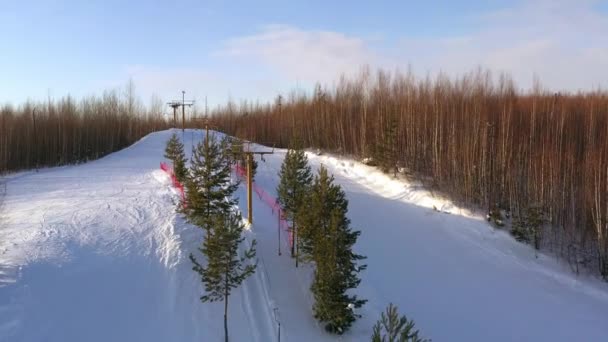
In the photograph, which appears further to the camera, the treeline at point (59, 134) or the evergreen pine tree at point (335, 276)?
the treeline at point (59, 134)

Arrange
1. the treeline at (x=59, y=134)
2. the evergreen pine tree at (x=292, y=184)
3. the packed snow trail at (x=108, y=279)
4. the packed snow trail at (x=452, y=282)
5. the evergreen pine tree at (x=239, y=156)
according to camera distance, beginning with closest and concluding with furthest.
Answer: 1. the packed snow trail at (x=108, y=279)
2. the packed snow trail at (x=452, y=282)
3. the evergreen pine tree at (x=292, y=184)
4. the evergreen pine tree at (x=239, y=156)
5. the treeline at (x=59, y=134)

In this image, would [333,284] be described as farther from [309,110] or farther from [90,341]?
[309,110]

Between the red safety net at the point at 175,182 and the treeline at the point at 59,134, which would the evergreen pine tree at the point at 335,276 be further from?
the treeline at the point at 59,134

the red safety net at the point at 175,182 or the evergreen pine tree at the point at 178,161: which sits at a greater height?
the evergreen pine tree at the point at 178,161

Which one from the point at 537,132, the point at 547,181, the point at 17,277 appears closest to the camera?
the point at 17,277

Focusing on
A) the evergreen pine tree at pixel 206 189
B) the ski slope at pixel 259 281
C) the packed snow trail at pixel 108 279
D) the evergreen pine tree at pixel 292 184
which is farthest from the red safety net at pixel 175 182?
the evergreen pine tree at pixel 292 184

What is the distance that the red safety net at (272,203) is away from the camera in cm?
1595

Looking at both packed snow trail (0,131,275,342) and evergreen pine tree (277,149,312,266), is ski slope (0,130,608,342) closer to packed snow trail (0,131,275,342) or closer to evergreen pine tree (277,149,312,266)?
packed snow trail (0,131,275,342)

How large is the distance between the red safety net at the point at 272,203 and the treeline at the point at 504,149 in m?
3.12

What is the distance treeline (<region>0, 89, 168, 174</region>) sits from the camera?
33.9 m

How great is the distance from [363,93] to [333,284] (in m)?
25.0

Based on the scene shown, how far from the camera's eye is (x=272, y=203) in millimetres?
20000

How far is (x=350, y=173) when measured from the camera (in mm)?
28016

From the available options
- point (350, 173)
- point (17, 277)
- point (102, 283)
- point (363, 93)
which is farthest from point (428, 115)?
point (17, 277)
